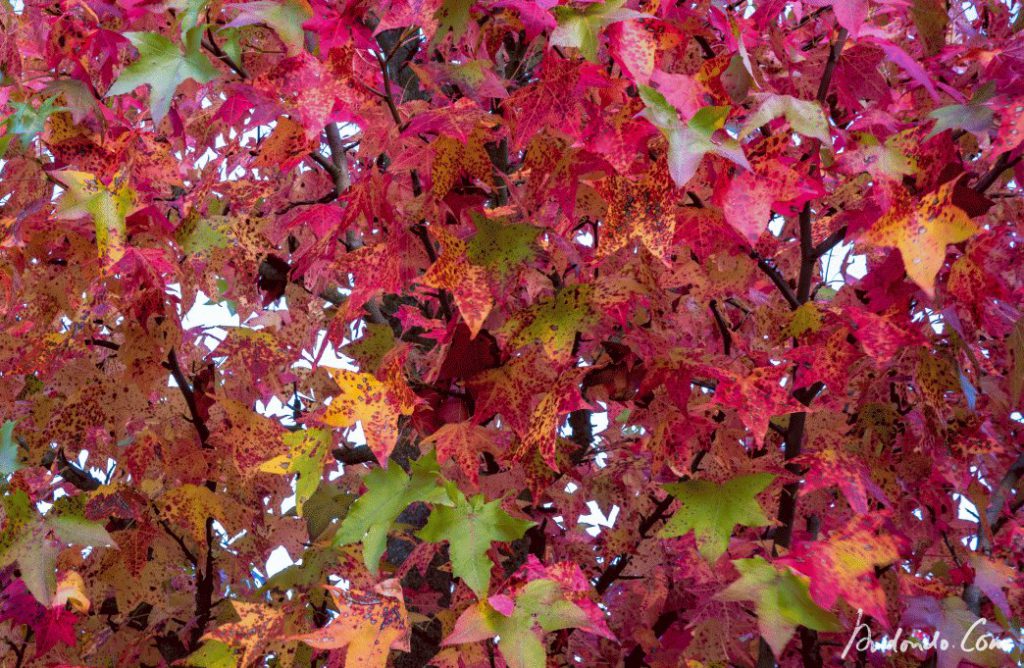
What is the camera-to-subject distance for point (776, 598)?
1915mm

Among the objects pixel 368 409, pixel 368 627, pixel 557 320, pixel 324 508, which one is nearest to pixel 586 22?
pixel 557 320

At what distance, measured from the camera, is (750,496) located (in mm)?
2090

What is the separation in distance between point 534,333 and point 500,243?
21 cm

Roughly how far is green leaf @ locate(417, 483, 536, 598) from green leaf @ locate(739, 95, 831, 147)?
36.5 inches

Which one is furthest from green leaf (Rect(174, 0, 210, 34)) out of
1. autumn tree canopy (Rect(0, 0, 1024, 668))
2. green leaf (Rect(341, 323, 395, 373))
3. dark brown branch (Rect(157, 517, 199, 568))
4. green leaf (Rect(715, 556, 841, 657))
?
green leaf (Rect(715, 556, 841, 657))

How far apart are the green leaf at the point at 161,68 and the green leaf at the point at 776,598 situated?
1555 mm

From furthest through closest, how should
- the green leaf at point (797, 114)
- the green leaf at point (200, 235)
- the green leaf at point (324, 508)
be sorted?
the green leaf at point (324, 508)
the green leaf at point (200, 235)
the green leaf at point (797, 114)

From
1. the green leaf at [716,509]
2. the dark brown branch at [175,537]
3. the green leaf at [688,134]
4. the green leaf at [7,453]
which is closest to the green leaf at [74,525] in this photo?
the green leaf at [7,453]

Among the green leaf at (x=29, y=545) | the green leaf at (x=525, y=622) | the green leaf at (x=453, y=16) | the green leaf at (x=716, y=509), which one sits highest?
the green leaf at (x=453, y=16)

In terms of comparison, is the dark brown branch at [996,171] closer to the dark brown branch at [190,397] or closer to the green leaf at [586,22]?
the green leaf at [586,22]

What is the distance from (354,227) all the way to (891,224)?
166cm

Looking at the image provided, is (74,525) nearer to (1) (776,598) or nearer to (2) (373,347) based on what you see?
(2) (373,347)

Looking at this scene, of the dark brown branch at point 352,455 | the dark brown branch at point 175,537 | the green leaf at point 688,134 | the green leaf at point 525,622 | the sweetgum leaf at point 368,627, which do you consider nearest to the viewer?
the green leaf at point 688,134

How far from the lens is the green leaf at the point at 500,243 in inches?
78.7
